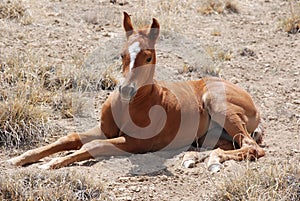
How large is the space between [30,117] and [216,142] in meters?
2.22

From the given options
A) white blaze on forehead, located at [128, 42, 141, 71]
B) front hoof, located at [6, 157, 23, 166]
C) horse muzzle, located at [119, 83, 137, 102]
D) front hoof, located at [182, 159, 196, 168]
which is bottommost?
front hoof, located at [182, 159, 196, 168]

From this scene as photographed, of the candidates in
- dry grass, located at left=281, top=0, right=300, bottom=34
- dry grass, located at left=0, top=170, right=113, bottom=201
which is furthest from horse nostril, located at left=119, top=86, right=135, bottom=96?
dry grass, located at left=281, top=0, right=300, bottom=34

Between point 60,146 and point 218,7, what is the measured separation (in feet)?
20.7

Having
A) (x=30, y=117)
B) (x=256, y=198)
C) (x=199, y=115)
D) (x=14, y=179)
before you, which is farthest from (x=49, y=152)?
(x=256, y=198)

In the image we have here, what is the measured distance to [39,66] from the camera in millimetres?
8328

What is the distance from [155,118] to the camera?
6.90 meters

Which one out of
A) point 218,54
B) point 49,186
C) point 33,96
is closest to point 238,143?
point 33,96

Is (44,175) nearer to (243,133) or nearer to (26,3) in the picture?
(243,133)

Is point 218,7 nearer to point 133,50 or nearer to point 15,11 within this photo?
point 15,11

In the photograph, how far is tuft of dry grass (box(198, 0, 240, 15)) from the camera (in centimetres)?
1195

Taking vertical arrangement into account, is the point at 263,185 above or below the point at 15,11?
below

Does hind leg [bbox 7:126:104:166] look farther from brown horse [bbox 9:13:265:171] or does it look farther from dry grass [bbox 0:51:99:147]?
dry grass [bbox 0:51:99:147]

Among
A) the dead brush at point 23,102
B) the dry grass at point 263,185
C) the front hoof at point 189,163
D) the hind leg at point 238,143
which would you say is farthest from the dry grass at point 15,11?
the dry grass at point 263,185

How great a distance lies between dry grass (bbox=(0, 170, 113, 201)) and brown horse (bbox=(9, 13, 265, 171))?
2.27ft
